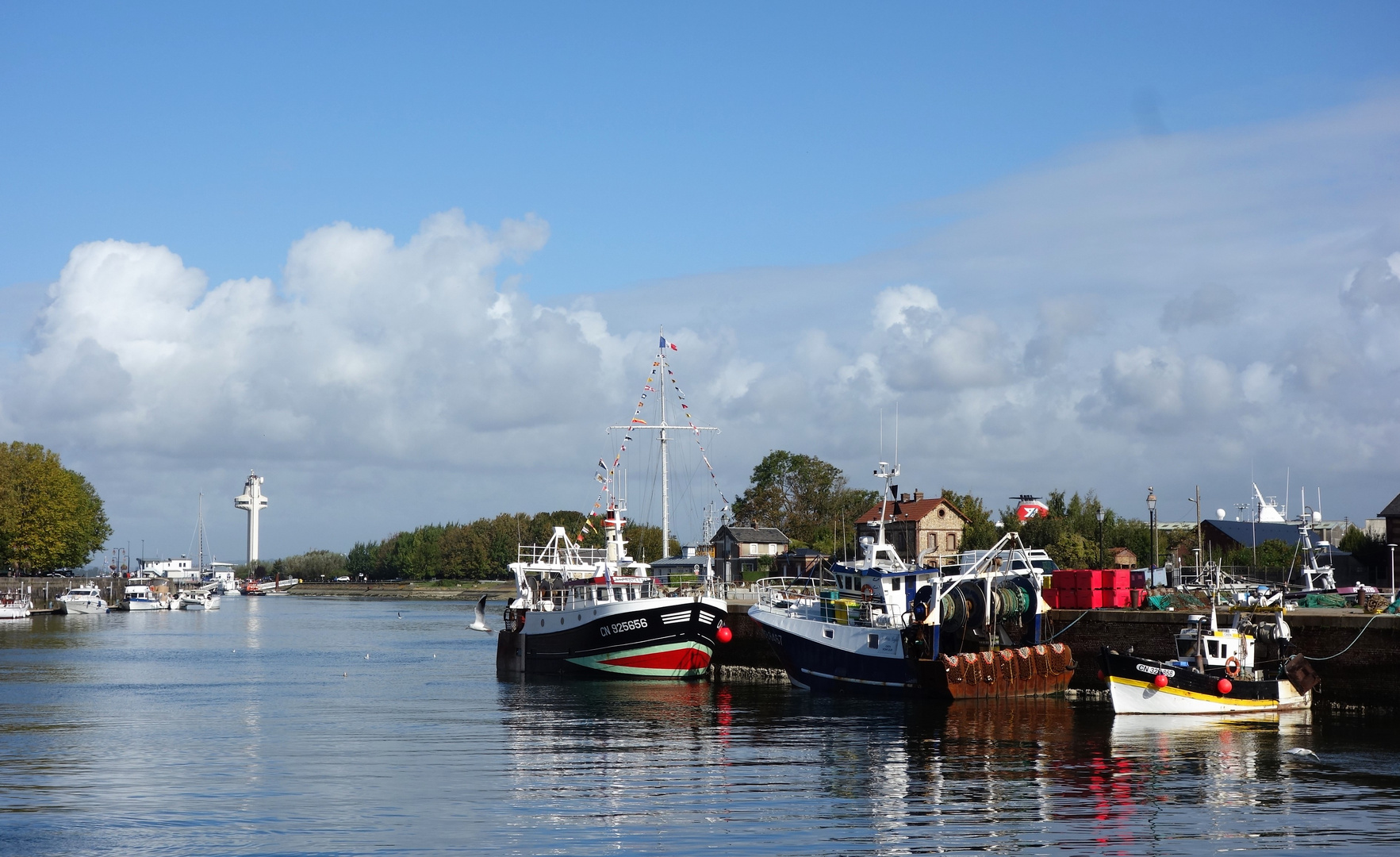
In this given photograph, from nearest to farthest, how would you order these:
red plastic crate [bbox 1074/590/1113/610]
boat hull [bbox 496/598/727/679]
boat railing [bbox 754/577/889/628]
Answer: red plastic crate [bbox 1074/590/1113/610] → boat railing [bbox 754/577/889/628] → boat hull [bbox 496/598/727/679]

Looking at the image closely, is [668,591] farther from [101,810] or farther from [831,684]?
[101,810]

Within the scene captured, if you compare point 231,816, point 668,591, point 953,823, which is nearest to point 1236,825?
point 953,823

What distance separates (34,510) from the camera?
135 metres

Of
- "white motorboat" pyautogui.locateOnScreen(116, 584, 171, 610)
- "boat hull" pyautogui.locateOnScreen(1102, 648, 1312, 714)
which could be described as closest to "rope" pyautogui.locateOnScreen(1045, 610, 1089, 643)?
"boat hull" pyautogui.locateOnScreen(1102, 648, 1312, 714)

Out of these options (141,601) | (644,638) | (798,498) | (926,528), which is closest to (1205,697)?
(644,638)

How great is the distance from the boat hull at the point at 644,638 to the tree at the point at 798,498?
81507 mm

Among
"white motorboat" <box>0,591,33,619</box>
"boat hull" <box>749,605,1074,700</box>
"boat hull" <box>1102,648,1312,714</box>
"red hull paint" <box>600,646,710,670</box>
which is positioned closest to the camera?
"boat hull" <box>1102,648,1312,714</box>

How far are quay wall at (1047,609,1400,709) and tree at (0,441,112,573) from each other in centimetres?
12277

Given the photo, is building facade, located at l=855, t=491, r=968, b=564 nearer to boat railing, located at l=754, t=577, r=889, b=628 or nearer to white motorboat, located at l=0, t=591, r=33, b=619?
boat railing, located at l=754, t=577, r=889, b=628

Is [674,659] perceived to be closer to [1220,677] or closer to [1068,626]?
[1068,626]

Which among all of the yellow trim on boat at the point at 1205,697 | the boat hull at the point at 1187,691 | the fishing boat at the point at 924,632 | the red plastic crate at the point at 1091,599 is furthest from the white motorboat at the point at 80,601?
the yellow trim on boat at the point at 1205,697

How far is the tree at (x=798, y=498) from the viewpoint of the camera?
452 feet

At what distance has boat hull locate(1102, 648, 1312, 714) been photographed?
3725cm

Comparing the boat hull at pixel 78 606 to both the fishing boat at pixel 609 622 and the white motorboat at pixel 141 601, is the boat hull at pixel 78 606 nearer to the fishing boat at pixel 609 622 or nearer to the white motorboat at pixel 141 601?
the white motorboat at pixel 141 601
